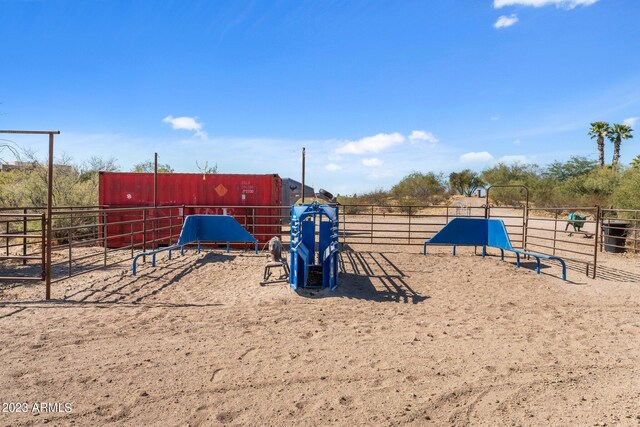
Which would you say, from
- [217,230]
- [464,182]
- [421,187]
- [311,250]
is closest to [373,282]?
[311,250]

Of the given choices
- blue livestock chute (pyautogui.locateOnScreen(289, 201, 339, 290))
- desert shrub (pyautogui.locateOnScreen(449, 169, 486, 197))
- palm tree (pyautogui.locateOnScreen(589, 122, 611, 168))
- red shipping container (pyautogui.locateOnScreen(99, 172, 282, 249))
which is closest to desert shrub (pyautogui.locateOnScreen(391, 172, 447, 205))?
desert shrub (pyautogui.locateOnScreen(449, 169, 486, 197))

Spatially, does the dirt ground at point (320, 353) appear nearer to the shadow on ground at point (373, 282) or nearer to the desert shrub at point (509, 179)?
the shadow on ground at point (373, 282)

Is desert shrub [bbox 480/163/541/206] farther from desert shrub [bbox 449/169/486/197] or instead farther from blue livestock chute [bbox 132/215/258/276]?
blue livestock chute [bbox 132/215/258/276]

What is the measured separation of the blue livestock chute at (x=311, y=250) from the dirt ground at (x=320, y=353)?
36 centimetres

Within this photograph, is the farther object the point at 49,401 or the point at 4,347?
the point at 4,347

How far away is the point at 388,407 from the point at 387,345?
1322 mm

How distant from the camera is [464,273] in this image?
8391 mm

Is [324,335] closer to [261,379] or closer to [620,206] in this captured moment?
[261,379]

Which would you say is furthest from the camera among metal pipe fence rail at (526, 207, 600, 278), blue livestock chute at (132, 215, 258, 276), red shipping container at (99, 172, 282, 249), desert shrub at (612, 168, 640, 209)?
desert shrub at (612, 168, 640, 209)

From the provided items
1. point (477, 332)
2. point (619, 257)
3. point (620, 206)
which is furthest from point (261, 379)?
point (620, 206)

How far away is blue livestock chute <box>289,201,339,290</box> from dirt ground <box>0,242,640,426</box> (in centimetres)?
36

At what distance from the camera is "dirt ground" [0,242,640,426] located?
308 cm

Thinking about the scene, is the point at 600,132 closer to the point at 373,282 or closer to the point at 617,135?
the point at 617,135

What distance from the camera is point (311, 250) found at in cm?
717
